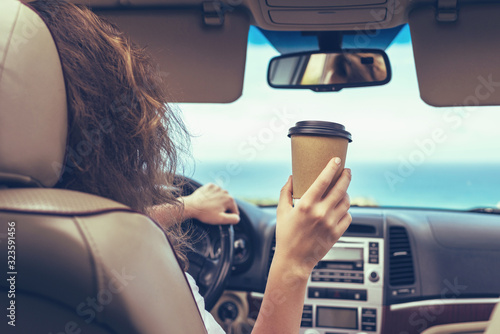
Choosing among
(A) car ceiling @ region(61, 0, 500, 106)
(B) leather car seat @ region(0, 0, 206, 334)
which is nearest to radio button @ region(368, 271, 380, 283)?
(A) car ceiling @ region(61, 0, 500, 106)

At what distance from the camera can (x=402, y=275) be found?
2.97 m

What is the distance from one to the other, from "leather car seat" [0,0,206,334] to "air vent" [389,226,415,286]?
2218 mm

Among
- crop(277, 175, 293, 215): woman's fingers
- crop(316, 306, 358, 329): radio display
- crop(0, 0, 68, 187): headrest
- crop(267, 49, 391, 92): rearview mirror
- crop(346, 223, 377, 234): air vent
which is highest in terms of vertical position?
crop(267, 49, 391, 92): rearview mirror

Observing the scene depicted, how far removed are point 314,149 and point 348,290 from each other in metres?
1.84

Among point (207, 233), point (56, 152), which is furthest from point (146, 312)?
point (207, 233)

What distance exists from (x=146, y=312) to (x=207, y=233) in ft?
5.70

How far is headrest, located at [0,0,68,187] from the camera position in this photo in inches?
35.3

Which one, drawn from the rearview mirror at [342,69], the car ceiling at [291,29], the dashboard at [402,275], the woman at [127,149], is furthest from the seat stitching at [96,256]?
the dashboard at [402,275]

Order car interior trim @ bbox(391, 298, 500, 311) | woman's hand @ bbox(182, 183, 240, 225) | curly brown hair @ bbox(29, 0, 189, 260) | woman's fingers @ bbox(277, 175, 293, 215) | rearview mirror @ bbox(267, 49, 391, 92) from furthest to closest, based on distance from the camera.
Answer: car interior trim @ bbox(391, 298, 500, 311) → rearview mirror @ bbox(267, 49, 391, 92) → woman's hand @ bbox(182, 183, 240, 225) → woman's fingers @ bbox(277, 175, 293, 215) → curly brown hair @ bbox(29, 0, 189, 260)

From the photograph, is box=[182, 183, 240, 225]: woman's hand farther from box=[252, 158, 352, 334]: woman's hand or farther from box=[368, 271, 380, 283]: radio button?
box=[252, 158, 352, 334]: woman's hand

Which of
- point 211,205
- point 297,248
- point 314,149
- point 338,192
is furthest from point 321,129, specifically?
point 211,205

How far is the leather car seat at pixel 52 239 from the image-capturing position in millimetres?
870

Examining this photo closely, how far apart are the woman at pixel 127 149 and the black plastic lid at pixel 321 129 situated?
3.5 inches

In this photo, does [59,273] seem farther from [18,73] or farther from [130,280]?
[18,73]
